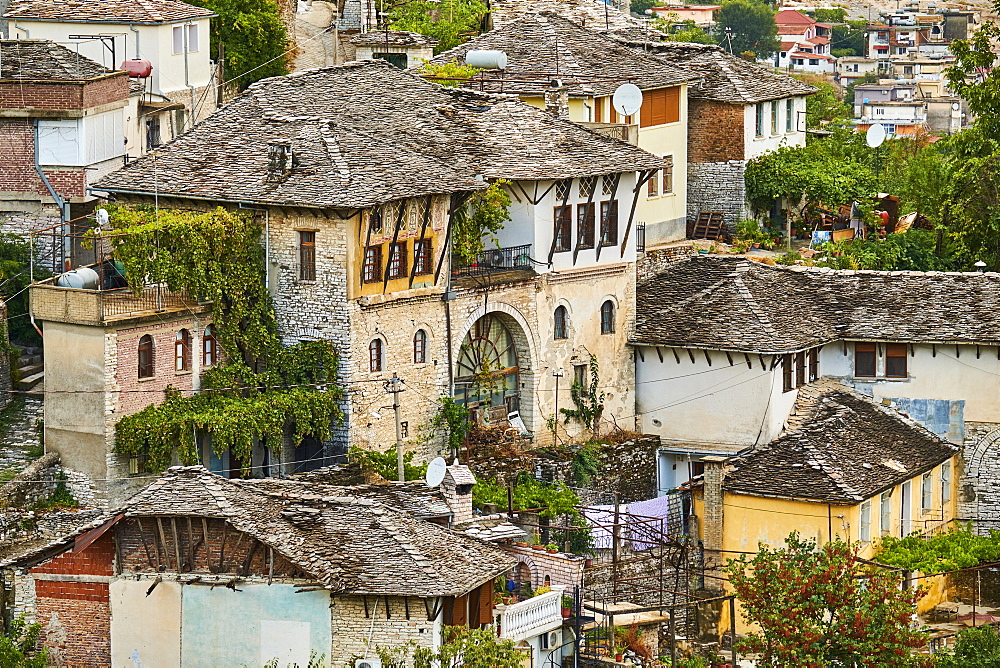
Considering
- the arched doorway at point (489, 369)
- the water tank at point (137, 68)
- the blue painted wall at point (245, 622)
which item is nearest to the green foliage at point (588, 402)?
the arched doorway at point (489, 369)

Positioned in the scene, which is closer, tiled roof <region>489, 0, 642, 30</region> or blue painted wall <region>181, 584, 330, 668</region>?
blue painted wall <region>181, 584, 330, 668</region>

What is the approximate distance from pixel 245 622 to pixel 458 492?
23.0 ft

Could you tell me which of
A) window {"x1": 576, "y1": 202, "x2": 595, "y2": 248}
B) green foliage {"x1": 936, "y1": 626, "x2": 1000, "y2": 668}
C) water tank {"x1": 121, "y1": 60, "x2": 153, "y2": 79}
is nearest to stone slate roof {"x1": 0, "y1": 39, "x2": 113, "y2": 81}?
water tank {"x1": 121, "y1": 60, "x2": 153, "y2": 79}

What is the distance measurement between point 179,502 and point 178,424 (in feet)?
22.3

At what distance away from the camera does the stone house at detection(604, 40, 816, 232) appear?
7638 cm

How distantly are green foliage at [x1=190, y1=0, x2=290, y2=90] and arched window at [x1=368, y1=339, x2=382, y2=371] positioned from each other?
1915cm

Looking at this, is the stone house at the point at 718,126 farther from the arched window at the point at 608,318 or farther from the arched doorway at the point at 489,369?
the arched doorway at the point at 489,369

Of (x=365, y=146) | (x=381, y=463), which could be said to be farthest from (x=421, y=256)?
(x=381, y=463)

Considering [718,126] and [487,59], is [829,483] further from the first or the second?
[718,126]

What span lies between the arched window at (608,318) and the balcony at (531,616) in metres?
13.4

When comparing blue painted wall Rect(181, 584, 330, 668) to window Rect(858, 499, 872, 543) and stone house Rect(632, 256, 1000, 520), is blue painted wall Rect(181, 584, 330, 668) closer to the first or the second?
window Rect(858, 499, 872, 543)

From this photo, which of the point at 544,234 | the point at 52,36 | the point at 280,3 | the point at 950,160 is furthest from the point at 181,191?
the point at 950,160

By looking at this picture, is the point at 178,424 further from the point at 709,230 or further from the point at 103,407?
the point at 709,230

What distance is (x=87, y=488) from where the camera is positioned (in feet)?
176
